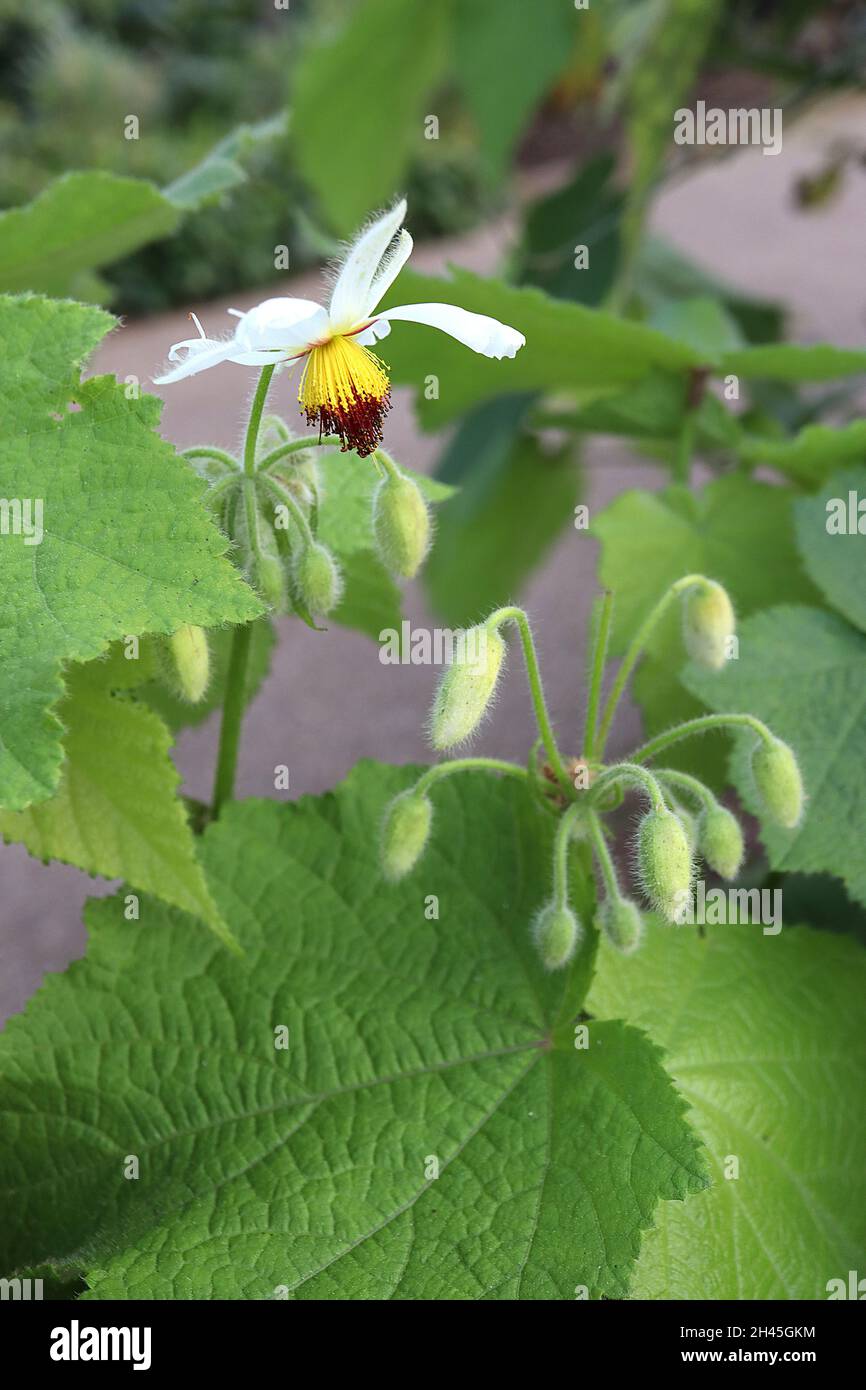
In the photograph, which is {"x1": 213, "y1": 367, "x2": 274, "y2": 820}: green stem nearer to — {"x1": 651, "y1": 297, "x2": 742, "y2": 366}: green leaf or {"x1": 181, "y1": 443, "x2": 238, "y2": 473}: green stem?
{"x1": 181, "y1": 443, "x2": 238, "y2": 473}: green stem

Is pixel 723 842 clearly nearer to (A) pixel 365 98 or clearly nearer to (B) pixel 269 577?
(B) pixel 269 577

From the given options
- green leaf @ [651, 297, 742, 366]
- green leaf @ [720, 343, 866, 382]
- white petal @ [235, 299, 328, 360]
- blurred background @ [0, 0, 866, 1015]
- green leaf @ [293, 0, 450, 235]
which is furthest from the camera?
green leaf @ [293, 0, 450, 235]

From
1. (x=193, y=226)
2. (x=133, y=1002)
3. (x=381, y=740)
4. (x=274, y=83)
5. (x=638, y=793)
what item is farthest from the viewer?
(x=274, y=83)

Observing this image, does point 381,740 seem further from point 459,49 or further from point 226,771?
point 226,771

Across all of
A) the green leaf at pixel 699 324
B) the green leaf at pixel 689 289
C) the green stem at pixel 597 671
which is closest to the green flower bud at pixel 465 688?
the green stem at pixel 597 671

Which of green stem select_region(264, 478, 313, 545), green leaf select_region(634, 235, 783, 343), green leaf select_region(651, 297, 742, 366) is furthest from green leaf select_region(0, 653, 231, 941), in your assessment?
green leaf select_region(634, 235, 783, 343)

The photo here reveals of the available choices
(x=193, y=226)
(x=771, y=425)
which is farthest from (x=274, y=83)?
(x=771, y=425)

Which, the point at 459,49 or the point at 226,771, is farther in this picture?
the point at 459,49
